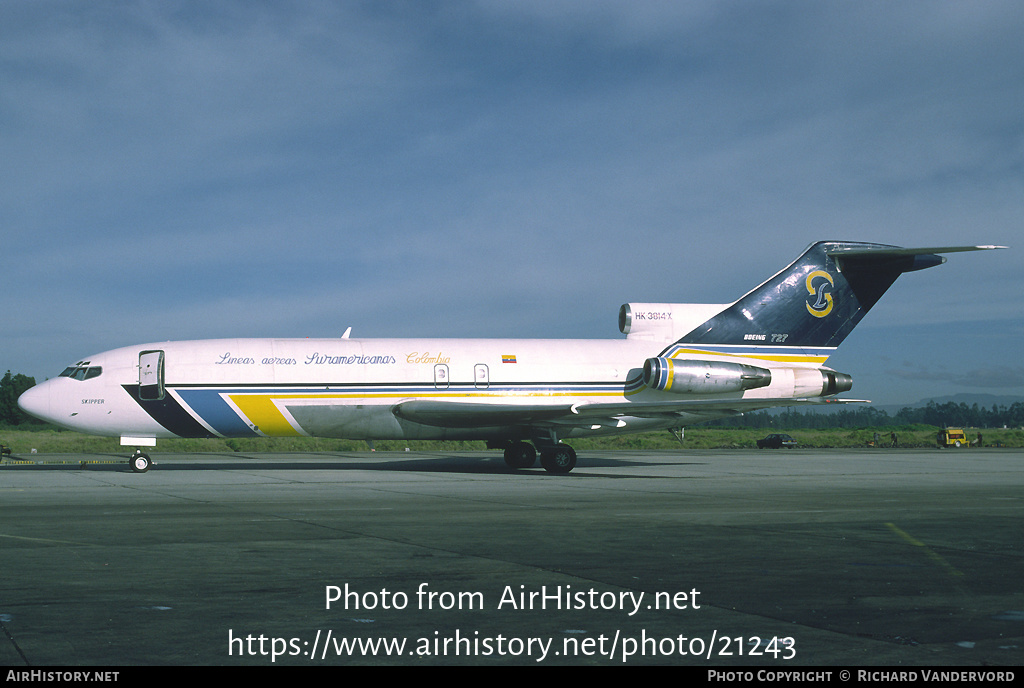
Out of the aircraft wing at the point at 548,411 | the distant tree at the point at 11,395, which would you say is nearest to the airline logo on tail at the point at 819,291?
the aircraft wing at the point at 548,411

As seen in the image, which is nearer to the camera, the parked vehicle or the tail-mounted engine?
the tail-mounted engine

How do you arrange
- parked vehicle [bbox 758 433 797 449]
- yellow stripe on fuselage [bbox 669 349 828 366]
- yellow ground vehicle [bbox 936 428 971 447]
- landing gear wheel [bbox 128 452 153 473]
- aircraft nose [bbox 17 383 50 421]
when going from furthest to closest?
yellow ground vehicle [bbox 936 428 971 447]
parked vehicle [bbox 758 433 797 449]
yellow stripe on fuselage [bbox 669 349 828 366]
aircraft nose [bbox 17 383 50 421]
landing gear wheel [bbox 128 452 153 473]

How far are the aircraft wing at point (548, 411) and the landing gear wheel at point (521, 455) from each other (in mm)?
1867

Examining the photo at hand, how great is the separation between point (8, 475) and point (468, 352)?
1304 centimetres

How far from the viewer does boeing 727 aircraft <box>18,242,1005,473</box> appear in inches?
1011

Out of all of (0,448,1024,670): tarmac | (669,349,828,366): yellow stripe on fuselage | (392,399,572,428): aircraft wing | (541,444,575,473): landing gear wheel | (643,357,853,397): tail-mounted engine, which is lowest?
(0,448,1024,670): tarmac

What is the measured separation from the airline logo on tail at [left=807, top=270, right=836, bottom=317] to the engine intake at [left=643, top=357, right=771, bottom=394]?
134 inches

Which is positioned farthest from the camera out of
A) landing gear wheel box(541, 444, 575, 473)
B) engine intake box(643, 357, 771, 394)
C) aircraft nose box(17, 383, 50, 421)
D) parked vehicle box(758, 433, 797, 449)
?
parked vehicle box(758, 433, 797, 449)

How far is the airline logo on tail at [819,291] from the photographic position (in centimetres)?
2836

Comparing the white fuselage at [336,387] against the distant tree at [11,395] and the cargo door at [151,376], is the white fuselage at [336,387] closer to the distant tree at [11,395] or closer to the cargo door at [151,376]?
the cargo door at [151,376]

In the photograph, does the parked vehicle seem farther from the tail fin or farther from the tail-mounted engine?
the tail-mounted engine

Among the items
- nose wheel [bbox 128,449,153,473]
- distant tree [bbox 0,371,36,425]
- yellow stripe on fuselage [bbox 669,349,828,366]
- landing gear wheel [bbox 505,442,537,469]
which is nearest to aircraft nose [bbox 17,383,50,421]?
nose wheel [bbox 128,449,153,473]
